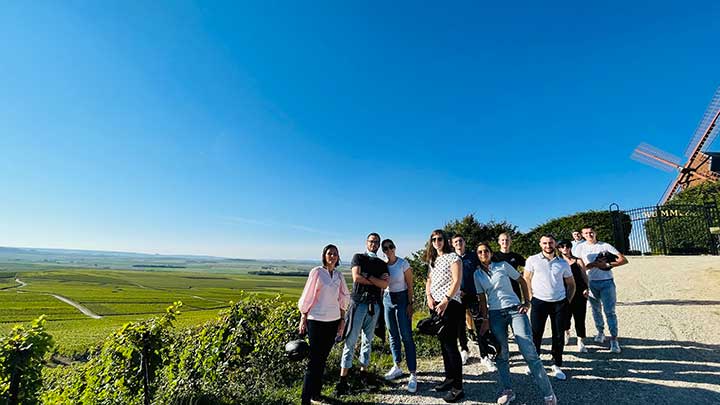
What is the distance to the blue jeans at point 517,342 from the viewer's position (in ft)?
11.8

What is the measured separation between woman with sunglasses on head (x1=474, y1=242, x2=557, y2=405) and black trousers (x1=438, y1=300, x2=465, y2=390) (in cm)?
36

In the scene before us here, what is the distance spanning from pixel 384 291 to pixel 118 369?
3380 mm

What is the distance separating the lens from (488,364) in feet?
16.3

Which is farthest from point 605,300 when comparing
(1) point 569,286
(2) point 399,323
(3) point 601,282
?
(2) point 399,323

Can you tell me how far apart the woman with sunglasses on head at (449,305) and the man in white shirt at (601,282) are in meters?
3.03

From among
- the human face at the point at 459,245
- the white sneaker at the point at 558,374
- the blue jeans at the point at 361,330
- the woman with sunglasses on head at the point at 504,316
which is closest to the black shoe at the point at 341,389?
the blue jeans at the point at 361,330

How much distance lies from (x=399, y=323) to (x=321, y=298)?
50.5 inches

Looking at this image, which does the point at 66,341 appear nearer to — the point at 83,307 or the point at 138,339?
the point at 83,307

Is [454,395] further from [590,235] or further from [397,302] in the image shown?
[590,235]

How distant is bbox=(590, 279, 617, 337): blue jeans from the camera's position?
5.26 m

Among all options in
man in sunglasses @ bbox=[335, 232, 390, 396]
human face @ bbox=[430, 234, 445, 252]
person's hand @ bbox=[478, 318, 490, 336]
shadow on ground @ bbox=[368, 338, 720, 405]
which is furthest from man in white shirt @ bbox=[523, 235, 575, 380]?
man in sunglasses @ bbox=[335, 232, 390, 396]

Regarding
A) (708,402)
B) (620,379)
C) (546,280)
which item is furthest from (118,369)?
(708,402)

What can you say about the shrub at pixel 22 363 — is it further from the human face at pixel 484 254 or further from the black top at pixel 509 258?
the black top at pixel 509 258

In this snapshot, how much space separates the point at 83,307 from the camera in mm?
58781
